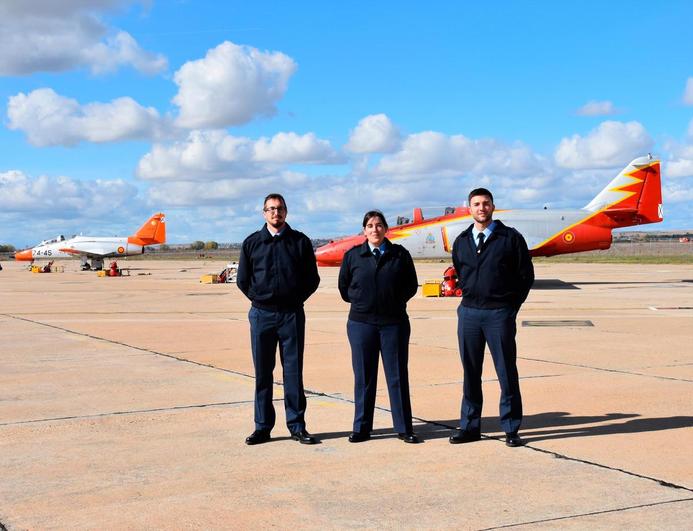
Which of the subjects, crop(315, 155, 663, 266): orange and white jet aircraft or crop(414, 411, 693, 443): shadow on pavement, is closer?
crop(414, 411, 693, 443): shadow on pavement

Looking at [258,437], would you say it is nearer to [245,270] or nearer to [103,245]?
[245,270]

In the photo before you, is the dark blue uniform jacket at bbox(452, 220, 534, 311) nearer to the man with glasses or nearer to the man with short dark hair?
the man with short dark hair

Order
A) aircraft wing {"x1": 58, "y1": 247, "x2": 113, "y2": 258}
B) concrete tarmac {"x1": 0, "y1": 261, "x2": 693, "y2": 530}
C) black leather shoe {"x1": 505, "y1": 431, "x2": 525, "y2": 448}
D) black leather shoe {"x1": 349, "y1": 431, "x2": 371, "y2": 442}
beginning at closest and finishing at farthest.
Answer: concrete tarmac {"x1": 0, "y1": 261, "x2": 693, "y2": 530}
black leather shoe {"x1": 505, "y1": 431, "x2": 525, "y2": 448}
black leather shoe {"x1": 349, "y1": 431, "x2": 371, "y2": 442}
aircraft wing {"x1": 58, "y1": 247, "x2": 113, "y2": 258}

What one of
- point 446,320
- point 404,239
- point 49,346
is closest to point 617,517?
point 49,346

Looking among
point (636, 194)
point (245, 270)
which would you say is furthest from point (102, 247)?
point (245, 270)

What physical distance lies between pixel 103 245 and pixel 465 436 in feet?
Answer: 207

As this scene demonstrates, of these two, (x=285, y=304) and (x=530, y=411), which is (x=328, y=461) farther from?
(x=530, y=411)

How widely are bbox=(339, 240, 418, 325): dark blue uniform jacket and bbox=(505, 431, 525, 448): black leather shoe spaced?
53.3 inches

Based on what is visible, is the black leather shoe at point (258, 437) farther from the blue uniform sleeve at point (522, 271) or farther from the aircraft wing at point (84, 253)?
the aircraft wing at point (84, 253)

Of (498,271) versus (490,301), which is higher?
(498,271)

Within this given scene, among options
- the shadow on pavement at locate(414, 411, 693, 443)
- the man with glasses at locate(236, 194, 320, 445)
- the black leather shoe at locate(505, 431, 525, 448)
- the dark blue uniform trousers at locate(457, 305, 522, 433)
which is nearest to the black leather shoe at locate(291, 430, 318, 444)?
the man with glasses at locate(236, 194, 320, 445)

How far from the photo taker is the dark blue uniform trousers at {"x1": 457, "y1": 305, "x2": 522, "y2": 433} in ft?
22.1


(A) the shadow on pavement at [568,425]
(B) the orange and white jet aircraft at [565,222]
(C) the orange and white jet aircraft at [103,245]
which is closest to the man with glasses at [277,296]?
(A) the shadow on pavement at [568,425]

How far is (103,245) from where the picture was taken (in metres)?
65.9
